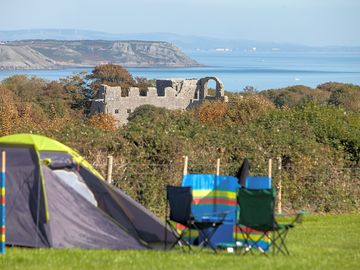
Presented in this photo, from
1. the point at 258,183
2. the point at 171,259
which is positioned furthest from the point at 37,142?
the point at 258,183

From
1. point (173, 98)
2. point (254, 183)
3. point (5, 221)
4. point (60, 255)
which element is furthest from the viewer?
point (173, 98)

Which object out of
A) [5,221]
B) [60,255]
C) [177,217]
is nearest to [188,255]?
[177,217]

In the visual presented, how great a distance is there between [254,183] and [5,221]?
3645 mm

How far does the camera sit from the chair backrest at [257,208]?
38.4ft

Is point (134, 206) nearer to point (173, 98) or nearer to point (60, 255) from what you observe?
point (60, 255)

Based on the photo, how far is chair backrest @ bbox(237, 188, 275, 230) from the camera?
11695 millimetres

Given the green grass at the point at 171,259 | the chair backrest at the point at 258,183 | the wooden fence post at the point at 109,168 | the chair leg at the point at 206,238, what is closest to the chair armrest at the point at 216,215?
the chair leg at the point at 206,238

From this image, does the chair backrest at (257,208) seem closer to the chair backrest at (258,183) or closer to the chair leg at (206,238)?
the chair leg at (206,238)

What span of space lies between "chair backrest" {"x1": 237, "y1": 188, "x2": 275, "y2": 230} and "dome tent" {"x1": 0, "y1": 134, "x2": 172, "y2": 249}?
178 centimetres

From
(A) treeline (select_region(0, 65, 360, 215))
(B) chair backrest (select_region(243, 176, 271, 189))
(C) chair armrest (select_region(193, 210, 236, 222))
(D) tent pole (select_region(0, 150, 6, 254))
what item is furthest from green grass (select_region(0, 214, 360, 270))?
(A) treeline (select_region(0, 65, 360, 215))

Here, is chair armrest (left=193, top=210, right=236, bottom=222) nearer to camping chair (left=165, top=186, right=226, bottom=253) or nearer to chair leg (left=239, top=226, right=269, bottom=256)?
camping chair (left=165, top=186, right=226, bottom=253)

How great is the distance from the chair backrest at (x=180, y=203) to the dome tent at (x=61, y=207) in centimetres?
82

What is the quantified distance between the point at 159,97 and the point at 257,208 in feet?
219

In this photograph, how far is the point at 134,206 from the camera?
13.4 meters
